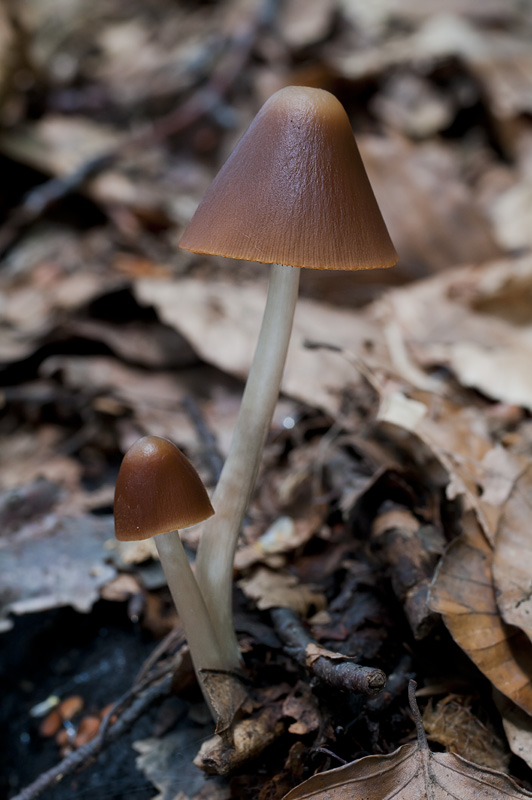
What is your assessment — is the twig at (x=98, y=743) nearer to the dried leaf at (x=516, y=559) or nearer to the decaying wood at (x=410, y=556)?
the decaying wood at (x=410, y=556)

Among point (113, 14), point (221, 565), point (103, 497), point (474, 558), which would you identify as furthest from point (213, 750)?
point (113, 14)

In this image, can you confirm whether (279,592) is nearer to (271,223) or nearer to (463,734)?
(463,734)

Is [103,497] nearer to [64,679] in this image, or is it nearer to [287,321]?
[64,679]

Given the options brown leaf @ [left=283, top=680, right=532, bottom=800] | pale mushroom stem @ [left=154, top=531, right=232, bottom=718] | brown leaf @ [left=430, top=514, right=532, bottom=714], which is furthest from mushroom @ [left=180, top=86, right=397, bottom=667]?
brown leaf @ [left=283, top=680, right=532, bottom=800]

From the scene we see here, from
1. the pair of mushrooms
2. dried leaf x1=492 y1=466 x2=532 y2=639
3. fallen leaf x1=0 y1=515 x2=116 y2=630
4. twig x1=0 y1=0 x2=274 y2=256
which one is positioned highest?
the pair of mushrooms

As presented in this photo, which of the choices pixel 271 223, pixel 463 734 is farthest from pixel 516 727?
pixel 271 223

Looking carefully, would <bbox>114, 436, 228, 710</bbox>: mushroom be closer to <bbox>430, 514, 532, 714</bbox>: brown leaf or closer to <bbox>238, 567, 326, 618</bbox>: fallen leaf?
<bbox>238, 567, 326, 618</bbox>: fallen leaf

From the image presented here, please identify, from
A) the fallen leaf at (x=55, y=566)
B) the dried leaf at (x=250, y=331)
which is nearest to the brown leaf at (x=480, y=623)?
the dried leaf at (x=250, y=331)

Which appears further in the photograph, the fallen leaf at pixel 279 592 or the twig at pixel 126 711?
the fallen leaf at pixel 279 592
